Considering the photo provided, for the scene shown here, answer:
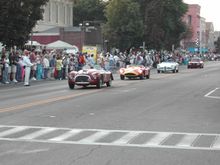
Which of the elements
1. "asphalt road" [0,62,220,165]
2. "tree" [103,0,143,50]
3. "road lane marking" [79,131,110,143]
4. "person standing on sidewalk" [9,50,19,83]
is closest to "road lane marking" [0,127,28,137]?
"asphalt road" [0,62,220,165]

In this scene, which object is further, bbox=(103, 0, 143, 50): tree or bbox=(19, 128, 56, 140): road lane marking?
bbox=(103, 0, 143, 50): tree

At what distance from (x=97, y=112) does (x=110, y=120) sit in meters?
1.96

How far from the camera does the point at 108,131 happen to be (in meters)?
12.8

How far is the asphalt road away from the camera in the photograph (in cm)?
969

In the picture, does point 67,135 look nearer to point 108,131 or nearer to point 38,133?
point 38,133

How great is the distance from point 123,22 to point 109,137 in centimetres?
6816

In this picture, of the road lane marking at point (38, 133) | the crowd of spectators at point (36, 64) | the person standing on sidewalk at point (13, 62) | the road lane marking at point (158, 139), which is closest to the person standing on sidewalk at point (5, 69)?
the crowd of spectators at point (36, 64)

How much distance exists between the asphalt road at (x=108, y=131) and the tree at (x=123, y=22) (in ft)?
192

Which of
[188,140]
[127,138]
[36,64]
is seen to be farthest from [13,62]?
[188,140]

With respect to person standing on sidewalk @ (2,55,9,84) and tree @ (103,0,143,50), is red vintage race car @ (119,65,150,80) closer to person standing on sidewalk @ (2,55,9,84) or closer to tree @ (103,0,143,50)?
person standing on sidewalk @ (2,55,9,84)

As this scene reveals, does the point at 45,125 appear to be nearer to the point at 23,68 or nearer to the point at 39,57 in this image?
the point at 23,68

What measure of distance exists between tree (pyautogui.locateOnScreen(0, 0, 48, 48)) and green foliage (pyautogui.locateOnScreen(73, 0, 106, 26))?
74.3 metres

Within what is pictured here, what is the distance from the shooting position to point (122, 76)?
38781 millimetres

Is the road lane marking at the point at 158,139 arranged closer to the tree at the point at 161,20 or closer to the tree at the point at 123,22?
the tree at the point at 123,22
